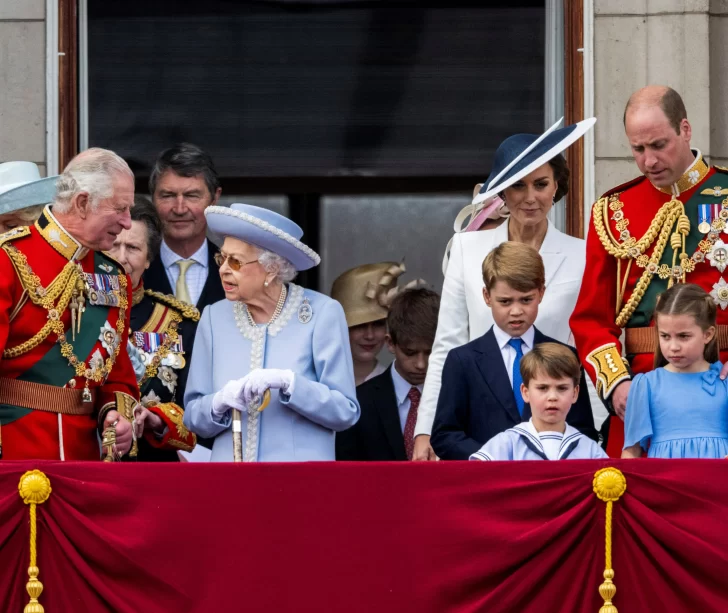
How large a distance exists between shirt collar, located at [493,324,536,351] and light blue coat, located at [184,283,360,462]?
46cm

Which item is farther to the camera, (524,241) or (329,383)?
(524,241)

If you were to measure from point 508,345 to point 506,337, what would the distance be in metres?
0.03

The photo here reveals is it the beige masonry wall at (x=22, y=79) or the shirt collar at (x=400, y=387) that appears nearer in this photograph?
the shirt collar at (x=400, y=387)

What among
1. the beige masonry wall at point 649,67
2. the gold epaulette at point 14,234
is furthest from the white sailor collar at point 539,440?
the beige masonry wall at point 649,67

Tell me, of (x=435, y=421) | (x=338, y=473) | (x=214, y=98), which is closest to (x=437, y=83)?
(x=214, y=98)

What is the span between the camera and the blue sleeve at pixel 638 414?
196 inches

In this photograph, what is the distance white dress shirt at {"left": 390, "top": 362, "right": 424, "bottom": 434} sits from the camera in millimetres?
6078

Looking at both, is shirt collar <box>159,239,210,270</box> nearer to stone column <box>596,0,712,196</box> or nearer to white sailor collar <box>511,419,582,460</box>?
stone column <box>596,0,712,196</box>

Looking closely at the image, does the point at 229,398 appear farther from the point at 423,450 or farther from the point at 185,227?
the point at 185,227

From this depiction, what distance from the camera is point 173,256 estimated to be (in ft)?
20.9

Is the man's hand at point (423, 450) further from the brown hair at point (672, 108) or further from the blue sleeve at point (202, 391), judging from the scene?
the brown hair at point (672, 108)

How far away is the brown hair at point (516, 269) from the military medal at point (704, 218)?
1.68 ft

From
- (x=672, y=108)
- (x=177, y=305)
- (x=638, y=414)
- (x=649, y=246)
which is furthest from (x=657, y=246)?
(x=177, y=305)

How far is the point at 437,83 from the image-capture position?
7613mm
